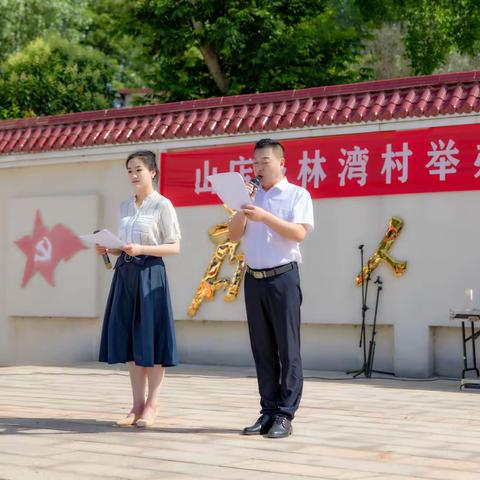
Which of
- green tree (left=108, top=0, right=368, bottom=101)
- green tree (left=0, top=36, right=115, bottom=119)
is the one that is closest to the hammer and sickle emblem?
green tree (left=108, top=0, right=368, bottom=101)

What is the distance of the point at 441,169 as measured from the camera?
11.0m

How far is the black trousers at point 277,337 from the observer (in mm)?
6312

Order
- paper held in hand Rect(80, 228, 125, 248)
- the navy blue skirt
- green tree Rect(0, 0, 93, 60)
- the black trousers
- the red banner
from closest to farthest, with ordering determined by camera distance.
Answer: the black trousers, paper held in hand Rect(80, 228, 125, 248), the navy blue skirt, the red banner, green tree Rect(0, 0, 93, 60)

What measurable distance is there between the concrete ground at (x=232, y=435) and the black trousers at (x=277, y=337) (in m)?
0.26

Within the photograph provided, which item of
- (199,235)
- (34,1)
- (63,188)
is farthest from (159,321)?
(34,1)

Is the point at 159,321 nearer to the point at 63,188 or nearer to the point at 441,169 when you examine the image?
the point at 441,169

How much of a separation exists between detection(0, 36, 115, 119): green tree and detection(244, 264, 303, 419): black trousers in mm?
21836

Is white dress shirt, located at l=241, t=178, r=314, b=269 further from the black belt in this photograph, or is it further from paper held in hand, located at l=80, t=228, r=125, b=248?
paper held in hand, located at l=80, t=228, r=125, b=248

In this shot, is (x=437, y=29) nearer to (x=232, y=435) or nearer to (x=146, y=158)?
(x=146, y=158)

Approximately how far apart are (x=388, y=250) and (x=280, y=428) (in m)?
5.38

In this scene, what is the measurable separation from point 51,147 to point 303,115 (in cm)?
372

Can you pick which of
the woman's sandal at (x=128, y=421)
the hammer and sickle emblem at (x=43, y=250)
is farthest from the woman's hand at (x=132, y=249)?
the hammer and sickle emblem at (x=43, y=250)

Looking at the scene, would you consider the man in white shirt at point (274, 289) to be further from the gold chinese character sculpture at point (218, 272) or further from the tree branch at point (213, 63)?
the tree branch at point (213, 63)

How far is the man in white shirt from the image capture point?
20.7ft
